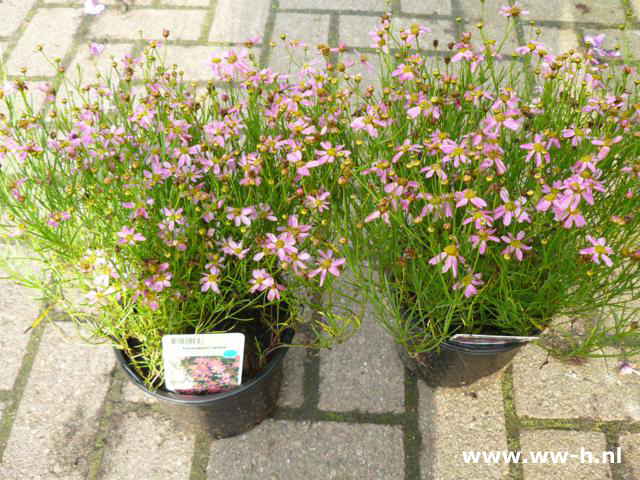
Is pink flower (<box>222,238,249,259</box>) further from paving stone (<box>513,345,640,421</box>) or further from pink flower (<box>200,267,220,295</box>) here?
paving stone (<box>513,345,640,421</box>)

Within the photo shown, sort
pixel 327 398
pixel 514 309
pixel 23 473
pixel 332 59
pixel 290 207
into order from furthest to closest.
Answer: pixel 332 59
pixel 327 398
pixel 23 473
pixel 290 207
pixel 514 309

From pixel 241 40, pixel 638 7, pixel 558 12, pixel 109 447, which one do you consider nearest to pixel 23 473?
pixel 109 447

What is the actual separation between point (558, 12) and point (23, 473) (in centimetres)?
362

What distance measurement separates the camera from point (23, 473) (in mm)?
1873

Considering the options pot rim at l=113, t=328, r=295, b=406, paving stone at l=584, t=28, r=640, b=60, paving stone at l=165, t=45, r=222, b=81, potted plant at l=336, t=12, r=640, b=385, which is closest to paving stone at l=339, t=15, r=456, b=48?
paving stone at l=165, t=45, r=222, b=81

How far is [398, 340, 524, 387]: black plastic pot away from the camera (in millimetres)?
1733

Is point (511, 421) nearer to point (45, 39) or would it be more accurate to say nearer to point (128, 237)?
point (128, 237)

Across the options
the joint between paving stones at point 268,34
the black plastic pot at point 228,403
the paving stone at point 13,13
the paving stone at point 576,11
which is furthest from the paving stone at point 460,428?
the paving stone at point 13,13

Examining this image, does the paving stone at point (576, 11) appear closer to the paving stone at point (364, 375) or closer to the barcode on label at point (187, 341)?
the paving stone at point (364, 375)

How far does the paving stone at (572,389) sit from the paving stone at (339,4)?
7.66ft

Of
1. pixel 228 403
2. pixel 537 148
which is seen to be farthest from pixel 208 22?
pixel 537 148

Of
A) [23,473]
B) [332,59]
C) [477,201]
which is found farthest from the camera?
[332,59]

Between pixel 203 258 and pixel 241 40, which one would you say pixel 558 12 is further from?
pixel 203 258

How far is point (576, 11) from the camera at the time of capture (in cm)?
358
